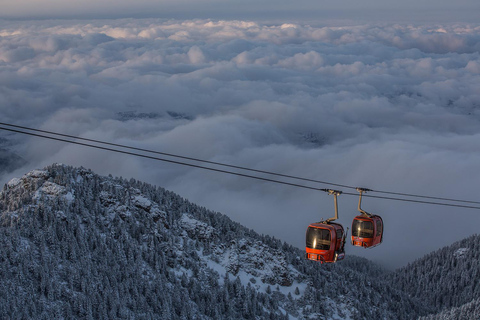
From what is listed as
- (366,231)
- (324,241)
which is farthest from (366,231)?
(324,241)

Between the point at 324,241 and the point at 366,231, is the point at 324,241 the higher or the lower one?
the lower one

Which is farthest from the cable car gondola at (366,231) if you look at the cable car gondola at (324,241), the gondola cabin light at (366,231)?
the cable car gondola at (324,241)

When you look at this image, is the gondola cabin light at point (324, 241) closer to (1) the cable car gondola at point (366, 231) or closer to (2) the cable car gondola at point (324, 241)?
(2) the cable car gondola at point (324, 241)

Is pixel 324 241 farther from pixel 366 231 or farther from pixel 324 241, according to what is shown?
pixel 366 231

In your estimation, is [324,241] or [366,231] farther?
[366,231]

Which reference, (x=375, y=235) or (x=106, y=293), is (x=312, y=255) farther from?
(x=106, y=293)
